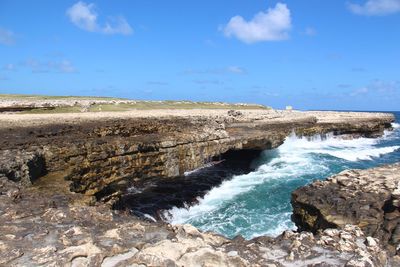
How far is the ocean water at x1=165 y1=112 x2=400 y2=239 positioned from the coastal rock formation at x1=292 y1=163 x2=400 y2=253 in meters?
4.77

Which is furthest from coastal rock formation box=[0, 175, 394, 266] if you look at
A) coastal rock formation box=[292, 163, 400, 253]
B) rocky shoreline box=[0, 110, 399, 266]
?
coastal rock formation box=[292, 163, 400, 253]

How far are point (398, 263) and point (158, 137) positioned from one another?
15.6 m

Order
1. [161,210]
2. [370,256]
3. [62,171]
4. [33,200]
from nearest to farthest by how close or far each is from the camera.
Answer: [370,256]
[33,200]
[62,171]
[161,210]

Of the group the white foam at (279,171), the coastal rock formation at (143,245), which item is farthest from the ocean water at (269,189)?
the coastal rock formation at (143,245)

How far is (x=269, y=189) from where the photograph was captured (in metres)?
23.4

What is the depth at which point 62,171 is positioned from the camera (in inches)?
612

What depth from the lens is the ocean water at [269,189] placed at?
58.2 feet

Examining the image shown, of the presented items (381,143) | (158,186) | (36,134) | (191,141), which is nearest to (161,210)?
(158,186)

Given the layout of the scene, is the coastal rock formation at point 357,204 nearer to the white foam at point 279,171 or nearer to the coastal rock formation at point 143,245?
the coastal rock formation at point 143,245

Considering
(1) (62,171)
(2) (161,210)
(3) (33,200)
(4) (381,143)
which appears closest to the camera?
(3) (33,200)

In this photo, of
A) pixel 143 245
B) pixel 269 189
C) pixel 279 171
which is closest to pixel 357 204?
pixel 143 245

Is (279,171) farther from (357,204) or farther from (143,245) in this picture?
(143,245)

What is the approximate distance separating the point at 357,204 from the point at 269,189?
13.0 metres

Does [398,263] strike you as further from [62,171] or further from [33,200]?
[62,171]
